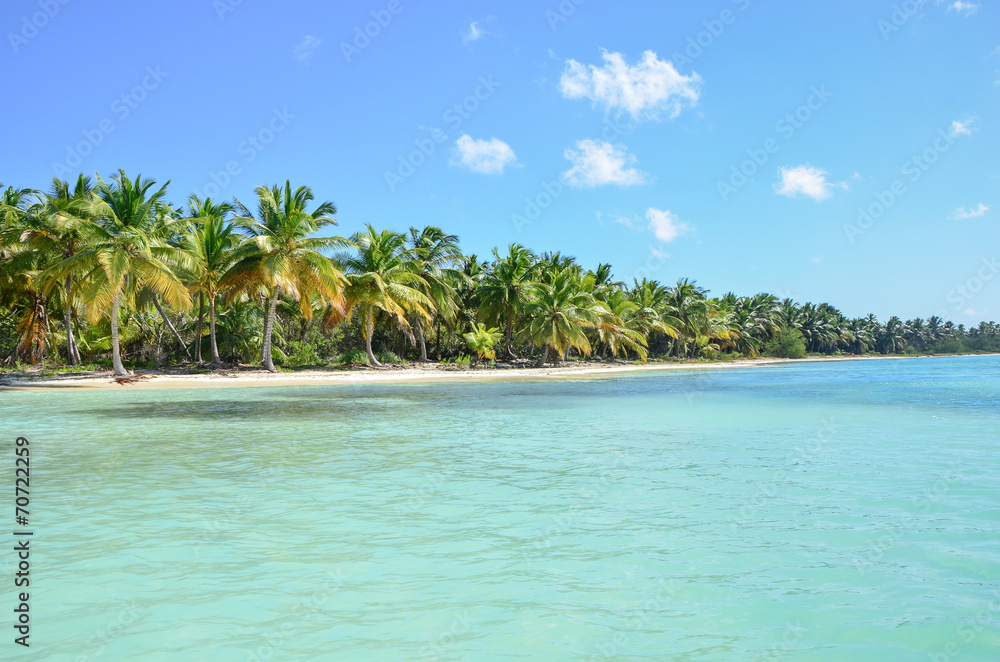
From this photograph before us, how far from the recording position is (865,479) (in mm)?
7379

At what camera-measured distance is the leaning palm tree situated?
894 inches

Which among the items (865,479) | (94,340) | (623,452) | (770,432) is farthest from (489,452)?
(94,340)

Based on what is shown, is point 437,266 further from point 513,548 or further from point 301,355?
point 513,548

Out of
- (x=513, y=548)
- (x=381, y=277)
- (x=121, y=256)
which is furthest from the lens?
(x=381, y=277)

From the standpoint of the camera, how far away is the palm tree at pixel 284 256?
86.5 feet

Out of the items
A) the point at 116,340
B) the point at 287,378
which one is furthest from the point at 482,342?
the point at 116,340

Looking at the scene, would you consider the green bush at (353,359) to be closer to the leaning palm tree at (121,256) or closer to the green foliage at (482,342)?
the green foliage at (482,342)

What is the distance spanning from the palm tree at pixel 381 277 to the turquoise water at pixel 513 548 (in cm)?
2032

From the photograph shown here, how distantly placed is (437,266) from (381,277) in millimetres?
6814

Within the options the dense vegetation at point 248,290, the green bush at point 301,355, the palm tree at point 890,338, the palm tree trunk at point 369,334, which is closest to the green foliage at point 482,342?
the dense vegetation at point 248,290

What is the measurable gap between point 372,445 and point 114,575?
5823 mm

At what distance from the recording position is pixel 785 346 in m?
79.0

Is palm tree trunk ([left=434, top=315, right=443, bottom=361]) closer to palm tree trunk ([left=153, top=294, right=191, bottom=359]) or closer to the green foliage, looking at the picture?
the green foliage

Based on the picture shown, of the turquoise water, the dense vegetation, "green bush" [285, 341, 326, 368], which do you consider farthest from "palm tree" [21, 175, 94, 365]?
the turquoise water
